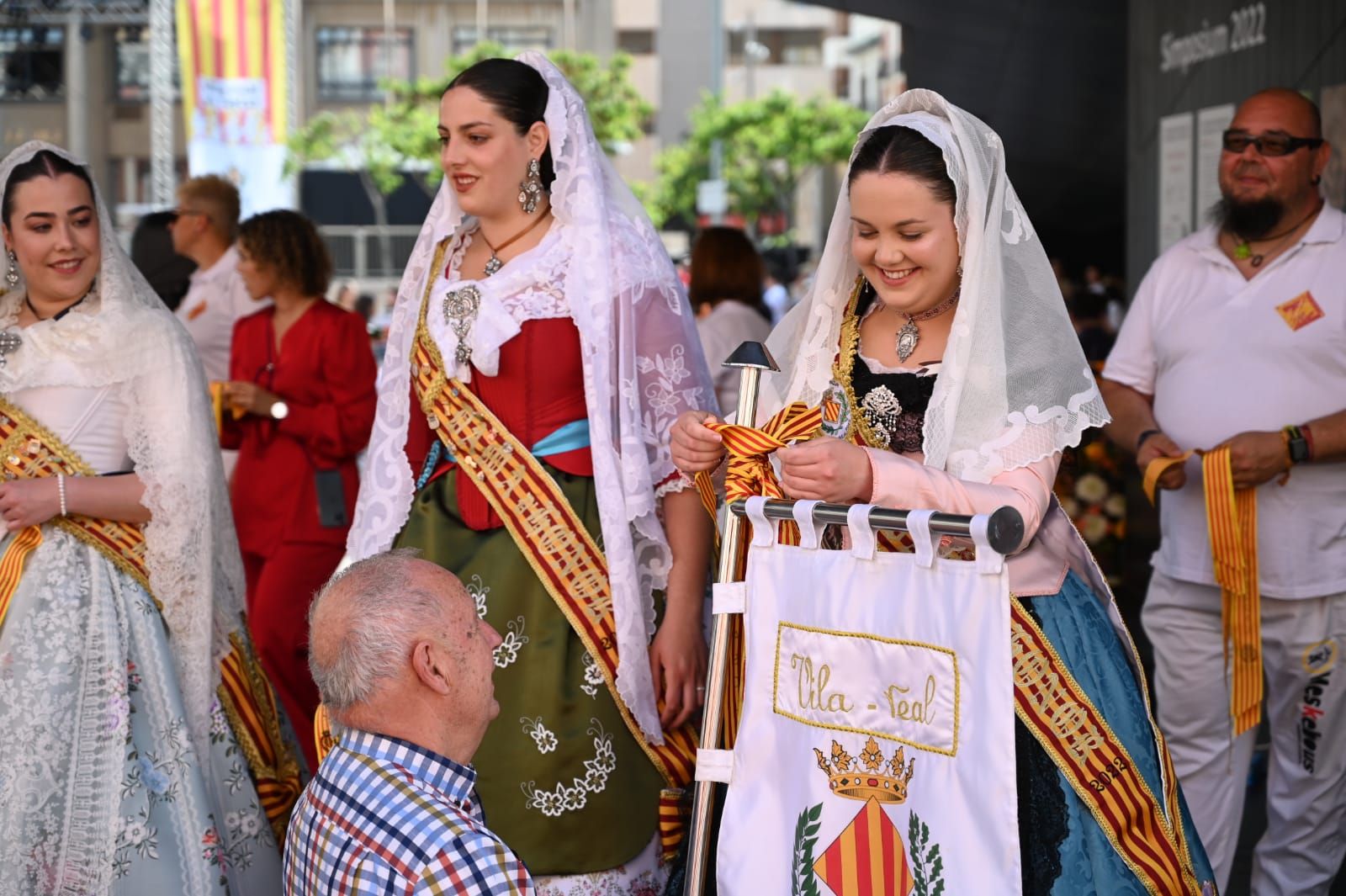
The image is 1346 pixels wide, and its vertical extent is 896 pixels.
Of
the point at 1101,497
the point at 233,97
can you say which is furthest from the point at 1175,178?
the point at 233,97

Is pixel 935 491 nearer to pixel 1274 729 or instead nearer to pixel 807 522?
pixel 807 522

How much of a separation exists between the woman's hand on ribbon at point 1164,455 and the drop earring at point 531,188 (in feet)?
5.27

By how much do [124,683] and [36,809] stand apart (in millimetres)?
316

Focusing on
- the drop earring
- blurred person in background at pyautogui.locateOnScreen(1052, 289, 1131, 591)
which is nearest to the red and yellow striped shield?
the drop earring

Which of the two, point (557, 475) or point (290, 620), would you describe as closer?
point (557, 475)

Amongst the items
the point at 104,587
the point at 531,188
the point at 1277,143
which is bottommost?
the point at 104,587

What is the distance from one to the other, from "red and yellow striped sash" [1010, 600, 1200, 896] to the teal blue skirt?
18 millimetres

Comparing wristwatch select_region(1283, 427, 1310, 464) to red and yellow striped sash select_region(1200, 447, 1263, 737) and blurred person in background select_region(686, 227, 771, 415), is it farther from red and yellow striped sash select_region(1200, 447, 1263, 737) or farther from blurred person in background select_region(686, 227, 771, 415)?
blurred person in background select_region(686, 227, 771, 415)

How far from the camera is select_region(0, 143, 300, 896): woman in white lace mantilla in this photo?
355 cm

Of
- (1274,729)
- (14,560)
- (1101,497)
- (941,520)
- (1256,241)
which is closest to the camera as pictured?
(941,520)

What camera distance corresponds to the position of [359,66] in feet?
122

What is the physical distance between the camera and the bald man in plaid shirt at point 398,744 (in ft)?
6.77

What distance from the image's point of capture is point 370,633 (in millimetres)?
2225

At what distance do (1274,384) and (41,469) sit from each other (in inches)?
113
